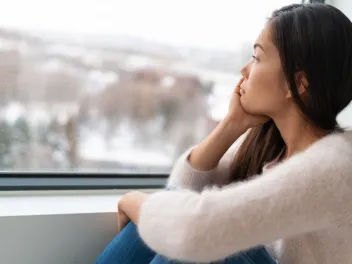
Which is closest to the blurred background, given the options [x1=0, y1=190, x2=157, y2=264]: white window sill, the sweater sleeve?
[x1=0, y1=190, x2=157, y2=264]: white window sill

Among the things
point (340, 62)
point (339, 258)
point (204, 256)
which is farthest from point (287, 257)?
point (340, 62)

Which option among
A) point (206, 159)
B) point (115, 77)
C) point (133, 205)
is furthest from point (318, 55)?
point (115, 77)

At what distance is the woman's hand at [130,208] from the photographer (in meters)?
0.80

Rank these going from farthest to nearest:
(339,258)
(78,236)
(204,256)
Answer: (78,236) < (339,258) < (204,256)

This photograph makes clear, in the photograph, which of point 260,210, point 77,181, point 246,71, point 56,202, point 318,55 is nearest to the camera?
point 260,210

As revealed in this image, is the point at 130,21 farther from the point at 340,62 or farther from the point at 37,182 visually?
the point at 340,62

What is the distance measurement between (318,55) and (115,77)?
0.57 metres

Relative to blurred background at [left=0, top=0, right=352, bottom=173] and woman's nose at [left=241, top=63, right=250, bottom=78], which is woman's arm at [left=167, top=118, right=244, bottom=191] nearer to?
woman's nose at [left=241, top=63, right=250, bottom=78]

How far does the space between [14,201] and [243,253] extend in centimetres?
53

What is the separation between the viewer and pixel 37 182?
105 cm

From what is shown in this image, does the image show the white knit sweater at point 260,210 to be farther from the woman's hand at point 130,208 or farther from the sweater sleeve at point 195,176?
the sweater sleeve at point 195,176

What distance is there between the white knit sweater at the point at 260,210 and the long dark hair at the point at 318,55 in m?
0.08

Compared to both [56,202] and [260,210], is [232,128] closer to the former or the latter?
[260,210]

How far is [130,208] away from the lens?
2.71 feet
